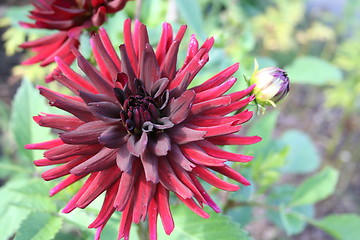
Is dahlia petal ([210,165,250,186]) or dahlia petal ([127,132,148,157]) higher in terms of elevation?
dahlia petal ([127,132,148,157])

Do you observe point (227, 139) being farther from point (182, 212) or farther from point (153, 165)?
point (182, 212)

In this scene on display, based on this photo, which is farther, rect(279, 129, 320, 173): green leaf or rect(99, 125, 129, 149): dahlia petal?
rect(279, 129, 320, 173): green leaf

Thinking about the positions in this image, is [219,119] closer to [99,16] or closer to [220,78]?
[220,78]

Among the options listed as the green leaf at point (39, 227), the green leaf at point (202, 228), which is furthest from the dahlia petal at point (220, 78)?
the green leaf at point (39, 227)

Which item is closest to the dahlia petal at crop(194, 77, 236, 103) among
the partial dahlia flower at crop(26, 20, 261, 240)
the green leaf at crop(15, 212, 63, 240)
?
the partial dahlia flower at crop(26, 20, 261, 240)

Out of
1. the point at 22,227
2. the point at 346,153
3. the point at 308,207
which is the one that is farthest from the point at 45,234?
the point at 346,153

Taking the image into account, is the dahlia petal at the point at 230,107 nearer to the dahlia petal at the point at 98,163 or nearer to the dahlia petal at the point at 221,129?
the dahlia petal at the point at 221,129

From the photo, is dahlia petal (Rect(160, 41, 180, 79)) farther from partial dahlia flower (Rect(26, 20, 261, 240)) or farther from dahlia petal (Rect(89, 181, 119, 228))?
dahlia petal (Rect(89, 181, 119, 228))
